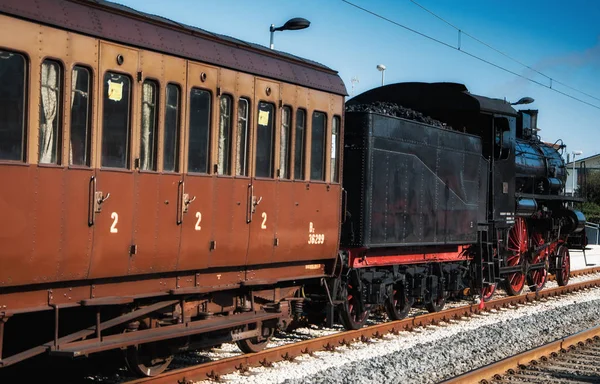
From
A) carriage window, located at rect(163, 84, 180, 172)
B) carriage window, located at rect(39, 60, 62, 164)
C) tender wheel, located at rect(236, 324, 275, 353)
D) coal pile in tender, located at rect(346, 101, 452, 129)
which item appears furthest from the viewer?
coal pile in tender, located at rect(346, 101, 452, 129)

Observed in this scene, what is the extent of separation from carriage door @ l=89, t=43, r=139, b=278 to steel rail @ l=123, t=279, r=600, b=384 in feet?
4.27

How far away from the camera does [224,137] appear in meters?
9.23

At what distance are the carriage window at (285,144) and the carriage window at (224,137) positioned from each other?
1092mm

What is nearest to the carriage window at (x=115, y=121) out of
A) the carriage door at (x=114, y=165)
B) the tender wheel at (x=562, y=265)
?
the carriage door at (x=114, y=165)

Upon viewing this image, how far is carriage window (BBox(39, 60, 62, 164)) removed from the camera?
6.98 metres

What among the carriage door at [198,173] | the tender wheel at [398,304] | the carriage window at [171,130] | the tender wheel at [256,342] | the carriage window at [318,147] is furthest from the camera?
the tender wheel at [398,304]

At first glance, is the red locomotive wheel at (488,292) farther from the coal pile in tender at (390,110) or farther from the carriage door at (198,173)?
the carriage door at (198,173)

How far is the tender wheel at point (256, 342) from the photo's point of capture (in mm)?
10462

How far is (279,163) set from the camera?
10156 millimetres

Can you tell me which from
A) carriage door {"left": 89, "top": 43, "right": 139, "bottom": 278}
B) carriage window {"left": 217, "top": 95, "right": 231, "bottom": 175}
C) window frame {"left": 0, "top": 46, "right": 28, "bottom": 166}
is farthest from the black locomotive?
window frame {"left": 0, "top": 46, "right": 28, "bottom": 166}

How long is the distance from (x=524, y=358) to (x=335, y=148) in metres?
3.71

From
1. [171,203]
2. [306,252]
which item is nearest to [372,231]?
[306,252]

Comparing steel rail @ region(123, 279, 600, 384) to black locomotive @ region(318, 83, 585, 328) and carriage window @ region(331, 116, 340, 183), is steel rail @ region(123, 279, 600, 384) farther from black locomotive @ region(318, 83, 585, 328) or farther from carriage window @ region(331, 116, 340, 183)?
carriage window @ region(331, 116, 340, 183)

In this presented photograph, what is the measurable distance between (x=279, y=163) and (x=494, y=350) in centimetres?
409
